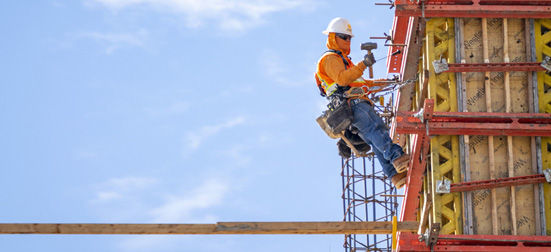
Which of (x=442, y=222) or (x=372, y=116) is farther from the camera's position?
(x=372, y=116)

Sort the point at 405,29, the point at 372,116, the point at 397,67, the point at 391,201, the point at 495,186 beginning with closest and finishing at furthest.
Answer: the point at 495,186 < the point at 372,116 < the point at 405,29 < the point at 397,67 < the point at 391,201

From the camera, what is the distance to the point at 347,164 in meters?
37.2

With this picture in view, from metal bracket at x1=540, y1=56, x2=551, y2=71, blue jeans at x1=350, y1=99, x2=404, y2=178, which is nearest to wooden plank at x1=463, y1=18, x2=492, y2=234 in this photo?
metal bracket at x1=540, y1=56, x2=551, y2=71

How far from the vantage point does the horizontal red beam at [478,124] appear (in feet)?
57.7

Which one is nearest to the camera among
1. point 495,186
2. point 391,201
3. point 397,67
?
point 495,186

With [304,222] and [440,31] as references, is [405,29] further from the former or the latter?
[304,222]

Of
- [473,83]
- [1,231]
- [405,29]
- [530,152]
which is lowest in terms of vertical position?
[1,231]

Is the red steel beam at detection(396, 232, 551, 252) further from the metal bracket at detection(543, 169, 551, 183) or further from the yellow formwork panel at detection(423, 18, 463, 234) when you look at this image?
the metal bracket at detection(543, 169, 551, 183)

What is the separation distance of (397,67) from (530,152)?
5.37 meters

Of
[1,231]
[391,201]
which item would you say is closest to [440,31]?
[1,231]

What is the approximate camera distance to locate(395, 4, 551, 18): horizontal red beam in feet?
59.5

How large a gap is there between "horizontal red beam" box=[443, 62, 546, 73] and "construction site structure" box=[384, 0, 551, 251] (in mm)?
16

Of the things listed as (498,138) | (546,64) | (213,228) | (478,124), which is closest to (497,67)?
(546,64)

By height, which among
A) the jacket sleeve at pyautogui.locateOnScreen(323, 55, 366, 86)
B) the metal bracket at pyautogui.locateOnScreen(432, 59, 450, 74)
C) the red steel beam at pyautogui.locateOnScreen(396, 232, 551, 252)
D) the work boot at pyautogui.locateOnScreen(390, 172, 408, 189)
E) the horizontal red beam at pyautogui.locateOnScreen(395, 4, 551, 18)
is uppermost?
the horizontal red beam at pyautogui.locateOnScreen(395, 4, 551, 18)
